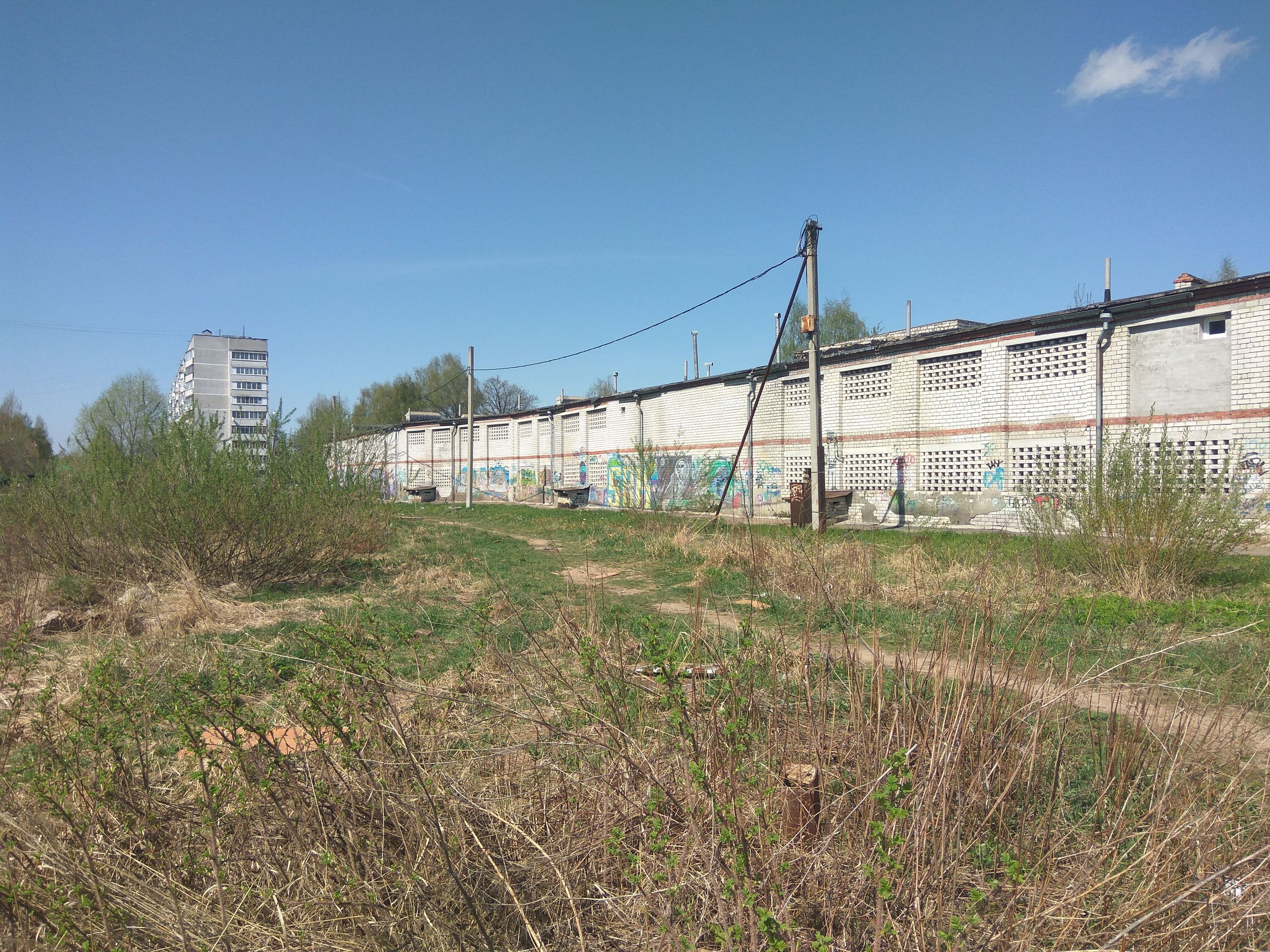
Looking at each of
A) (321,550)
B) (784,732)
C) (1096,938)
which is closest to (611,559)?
(321,550)

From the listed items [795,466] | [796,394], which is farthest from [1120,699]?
[796,394]

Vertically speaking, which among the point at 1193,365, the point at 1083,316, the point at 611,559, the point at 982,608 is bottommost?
the point at 611,559

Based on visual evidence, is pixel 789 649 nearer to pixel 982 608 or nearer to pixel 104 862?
pixel 982 608

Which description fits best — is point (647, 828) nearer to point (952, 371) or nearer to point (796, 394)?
point (952, 371)

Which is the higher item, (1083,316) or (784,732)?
(1083,316)

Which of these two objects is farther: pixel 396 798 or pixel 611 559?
pixel 611 559

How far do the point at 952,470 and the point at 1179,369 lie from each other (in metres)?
5.03

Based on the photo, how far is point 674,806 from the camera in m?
2.20

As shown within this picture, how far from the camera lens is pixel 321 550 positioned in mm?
9969

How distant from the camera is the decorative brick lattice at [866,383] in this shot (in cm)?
1948

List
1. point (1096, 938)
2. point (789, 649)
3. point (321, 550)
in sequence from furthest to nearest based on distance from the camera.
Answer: point (321, 550)
point (789, 649)
point (1096, 938)

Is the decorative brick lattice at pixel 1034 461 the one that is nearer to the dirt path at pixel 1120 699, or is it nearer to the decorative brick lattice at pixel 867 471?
the decorative brick lattice at pixel 867 471

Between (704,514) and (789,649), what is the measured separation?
9.78 m

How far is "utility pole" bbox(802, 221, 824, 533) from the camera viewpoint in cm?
1347
